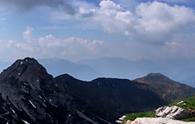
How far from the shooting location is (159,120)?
287 ft

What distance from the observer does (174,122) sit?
8425 centimetres

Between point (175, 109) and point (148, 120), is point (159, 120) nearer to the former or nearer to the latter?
point (148, 120)

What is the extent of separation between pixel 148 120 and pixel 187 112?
54.4m

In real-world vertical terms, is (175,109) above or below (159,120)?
above

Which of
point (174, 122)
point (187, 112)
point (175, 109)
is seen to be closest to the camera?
point (174, 122)

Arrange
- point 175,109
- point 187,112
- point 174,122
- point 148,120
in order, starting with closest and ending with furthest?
point 174,122
point 148,120
point 187,112
point 175,109

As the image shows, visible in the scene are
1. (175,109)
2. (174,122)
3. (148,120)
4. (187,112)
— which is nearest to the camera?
(174,122)

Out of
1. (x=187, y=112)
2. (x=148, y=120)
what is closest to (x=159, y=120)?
(x=148, y=120)

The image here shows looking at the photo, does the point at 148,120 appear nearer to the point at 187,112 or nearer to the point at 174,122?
the point at 174,122

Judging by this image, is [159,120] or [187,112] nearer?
[159,120]

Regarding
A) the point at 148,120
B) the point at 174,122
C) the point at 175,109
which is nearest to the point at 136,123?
the point at 148,120

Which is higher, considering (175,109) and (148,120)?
(175,109)

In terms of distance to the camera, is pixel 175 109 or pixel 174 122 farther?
pixel 175 109

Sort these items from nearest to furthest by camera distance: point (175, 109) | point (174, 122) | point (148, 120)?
point (174, 122)
point (148, 120)
point (175, 109)
